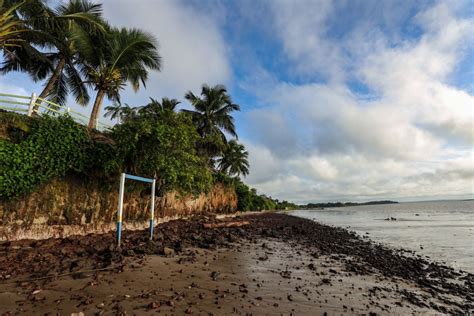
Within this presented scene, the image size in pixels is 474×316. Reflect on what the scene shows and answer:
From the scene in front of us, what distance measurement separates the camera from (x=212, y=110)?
30797mm

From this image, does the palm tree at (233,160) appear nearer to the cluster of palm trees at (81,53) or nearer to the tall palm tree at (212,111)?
the tall palm tree at (212,111)

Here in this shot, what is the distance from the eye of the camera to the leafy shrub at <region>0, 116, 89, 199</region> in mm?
7547

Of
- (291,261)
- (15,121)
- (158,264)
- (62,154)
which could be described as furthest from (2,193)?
(291,261)

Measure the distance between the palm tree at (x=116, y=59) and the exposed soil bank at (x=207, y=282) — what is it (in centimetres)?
970

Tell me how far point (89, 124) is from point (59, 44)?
683 centimetres

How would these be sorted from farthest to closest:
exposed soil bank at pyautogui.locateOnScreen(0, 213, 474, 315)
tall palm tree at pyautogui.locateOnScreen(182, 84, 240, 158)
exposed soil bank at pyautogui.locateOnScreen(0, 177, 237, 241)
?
tall palm tree at pyautogui.locateOnScreen(182, 84, 240, 158) < exposed soil bank at pyautogui.locateOnScreen(0, 177, 237, 241) < exposed soil bank at pyautogui.locateOnScreen(0, 213, 474, 315)

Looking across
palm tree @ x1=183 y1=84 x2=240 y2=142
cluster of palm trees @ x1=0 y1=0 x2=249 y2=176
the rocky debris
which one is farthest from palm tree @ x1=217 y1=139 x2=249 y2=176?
the rocky debris

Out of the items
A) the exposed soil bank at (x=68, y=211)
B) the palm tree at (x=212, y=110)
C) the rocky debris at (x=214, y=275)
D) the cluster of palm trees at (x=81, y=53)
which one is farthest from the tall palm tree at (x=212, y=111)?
the rocky debris at (x=214, y=275)

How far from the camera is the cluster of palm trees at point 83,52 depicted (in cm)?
1410

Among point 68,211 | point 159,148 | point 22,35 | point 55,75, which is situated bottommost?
point 68,211

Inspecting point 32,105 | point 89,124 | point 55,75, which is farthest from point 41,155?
point 55,75

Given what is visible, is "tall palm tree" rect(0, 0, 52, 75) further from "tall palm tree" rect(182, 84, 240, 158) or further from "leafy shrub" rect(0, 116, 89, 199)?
"tall palm tree" rect(182, 84, 240, 158)

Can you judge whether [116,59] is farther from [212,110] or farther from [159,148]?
[212,110]

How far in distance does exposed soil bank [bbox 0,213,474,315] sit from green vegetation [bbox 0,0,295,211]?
8.73 ft
